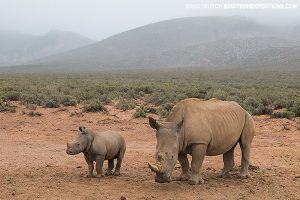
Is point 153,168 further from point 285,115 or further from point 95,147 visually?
point 285,115

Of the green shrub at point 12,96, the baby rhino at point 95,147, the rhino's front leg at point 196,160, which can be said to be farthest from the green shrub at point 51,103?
the rhino's front leg at point 196,160

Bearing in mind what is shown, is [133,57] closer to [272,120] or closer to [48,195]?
[272,120]

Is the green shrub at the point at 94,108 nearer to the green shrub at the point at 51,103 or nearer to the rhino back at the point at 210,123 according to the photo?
the green shrub at the point at 51,103

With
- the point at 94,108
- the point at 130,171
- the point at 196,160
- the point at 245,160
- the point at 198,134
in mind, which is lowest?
the point at 94,108

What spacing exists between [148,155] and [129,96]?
16358mm

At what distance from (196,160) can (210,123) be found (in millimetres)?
832

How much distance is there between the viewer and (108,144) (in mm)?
9602

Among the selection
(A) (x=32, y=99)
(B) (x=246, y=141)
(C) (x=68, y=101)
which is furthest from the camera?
(A) (x=32, y=99)

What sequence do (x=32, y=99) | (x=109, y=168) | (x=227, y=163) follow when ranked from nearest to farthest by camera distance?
(x=227, y=163)
(x=109, y=168)
(x=32, y=99)

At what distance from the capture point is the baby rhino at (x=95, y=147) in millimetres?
9223

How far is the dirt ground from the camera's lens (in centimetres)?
821

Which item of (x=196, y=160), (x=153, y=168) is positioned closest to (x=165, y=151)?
(x=153, y=168)

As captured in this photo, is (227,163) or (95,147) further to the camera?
(227,163)

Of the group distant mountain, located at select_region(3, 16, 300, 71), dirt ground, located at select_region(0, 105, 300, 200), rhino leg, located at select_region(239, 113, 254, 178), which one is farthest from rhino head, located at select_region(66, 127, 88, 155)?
distant mountain, located at select_region(3, 16, 300, 71)
